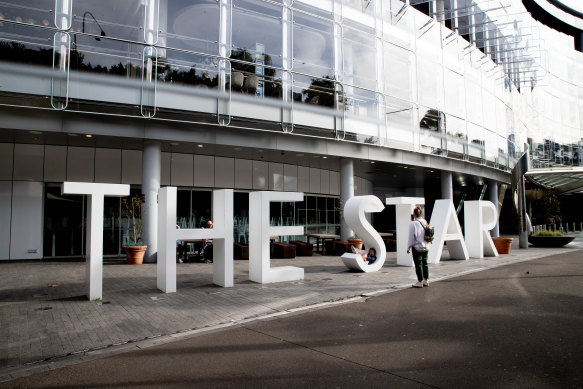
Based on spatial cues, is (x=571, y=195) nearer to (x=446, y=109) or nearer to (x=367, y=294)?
(x=446, y=109)

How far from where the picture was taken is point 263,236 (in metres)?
10.3

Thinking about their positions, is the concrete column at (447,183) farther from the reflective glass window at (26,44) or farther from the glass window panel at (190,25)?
the reflective glass window at (26,44)

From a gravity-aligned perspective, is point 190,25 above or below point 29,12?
above

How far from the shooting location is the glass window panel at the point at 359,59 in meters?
19.6

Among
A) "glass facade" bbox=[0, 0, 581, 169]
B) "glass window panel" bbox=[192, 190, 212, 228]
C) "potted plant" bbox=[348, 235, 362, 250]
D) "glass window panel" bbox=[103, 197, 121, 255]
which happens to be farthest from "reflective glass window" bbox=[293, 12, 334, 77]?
"glass window panel" bbox=[103, 197, 121, 255]

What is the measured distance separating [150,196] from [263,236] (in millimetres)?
6751

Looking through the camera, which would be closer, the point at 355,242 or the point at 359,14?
the point at 355,242

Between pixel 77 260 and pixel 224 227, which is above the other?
pixel 224 227

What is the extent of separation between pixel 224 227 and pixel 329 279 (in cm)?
322

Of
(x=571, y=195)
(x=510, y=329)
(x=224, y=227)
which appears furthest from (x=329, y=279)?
(x=571, y=195)

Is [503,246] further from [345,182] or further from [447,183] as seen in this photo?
[447,183]

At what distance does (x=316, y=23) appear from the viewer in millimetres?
18906

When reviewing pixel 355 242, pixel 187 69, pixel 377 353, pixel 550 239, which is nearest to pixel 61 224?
pixel 187 69

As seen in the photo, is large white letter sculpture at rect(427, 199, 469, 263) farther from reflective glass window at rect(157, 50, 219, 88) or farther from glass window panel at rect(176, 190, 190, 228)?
glass window panel at rect(176, 190, 190, 228)
